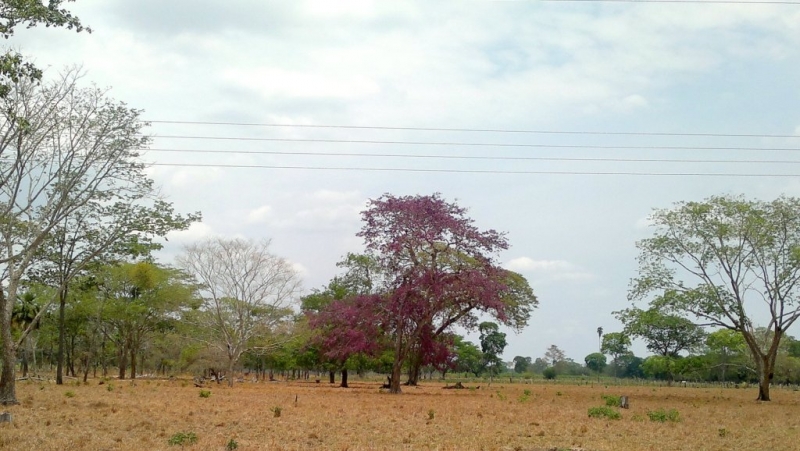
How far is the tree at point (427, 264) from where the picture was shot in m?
33.3

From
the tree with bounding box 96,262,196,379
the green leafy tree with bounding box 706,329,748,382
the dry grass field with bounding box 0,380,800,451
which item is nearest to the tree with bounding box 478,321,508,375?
the green leafy tree with bounding box 706,329,748,382

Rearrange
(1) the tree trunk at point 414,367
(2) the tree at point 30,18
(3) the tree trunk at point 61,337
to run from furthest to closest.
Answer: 1. (1) the tree trunk at point 414,367
2. (3) the tree trunk at point 61,337
3. (2) the tree at point 30,18

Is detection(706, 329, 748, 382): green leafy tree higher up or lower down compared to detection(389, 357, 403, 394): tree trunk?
higher up

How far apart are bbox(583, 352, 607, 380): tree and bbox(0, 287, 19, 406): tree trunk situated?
129728mm

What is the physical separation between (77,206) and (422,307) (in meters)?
19.0

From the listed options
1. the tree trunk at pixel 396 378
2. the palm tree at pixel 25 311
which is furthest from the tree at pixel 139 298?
the tree trunk at pixel 396 378

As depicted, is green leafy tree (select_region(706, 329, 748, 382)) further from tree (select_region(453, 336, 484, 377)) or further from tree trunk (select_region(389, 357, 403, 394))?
tree trunk (select_region(389, 357, 403, 394))

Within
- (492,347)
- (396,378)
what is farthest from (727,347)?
(396,378)

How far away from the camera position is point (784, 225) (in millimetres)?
33594

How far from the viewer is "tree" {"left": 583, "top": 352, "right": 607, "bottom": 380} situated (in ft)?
448

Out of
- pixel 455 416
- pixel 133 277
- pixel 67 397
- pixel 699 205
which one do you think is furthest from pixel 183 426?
pixel 133 277

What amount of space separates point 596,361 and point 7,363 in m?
132

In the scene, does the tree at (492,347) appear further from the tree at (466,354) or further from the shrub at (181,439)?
the shrub at (181,439)

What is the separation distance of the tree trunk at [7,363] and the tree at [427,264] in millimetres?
17737
